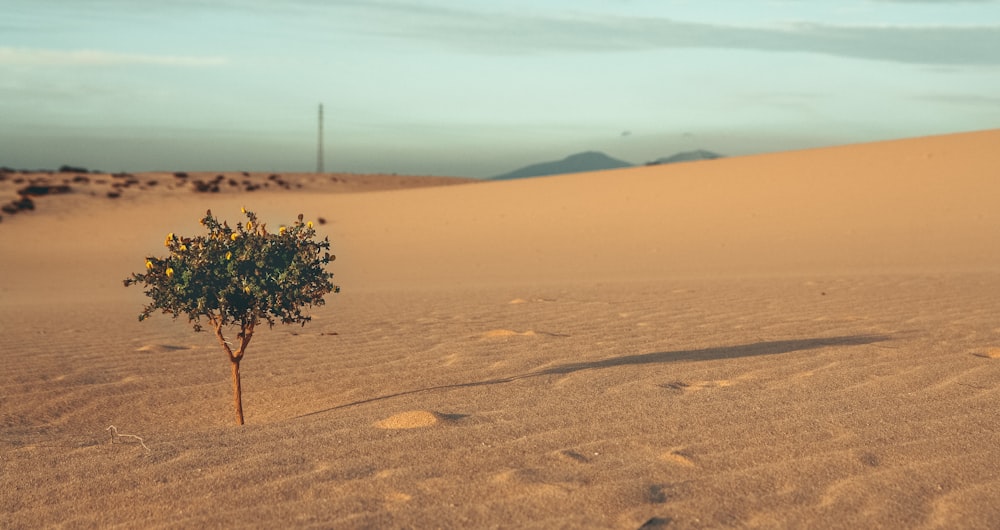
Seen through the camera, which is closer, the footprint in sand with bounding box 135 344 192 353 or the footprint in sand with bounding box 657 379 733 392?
the footprint in sand with bounding box 657 379 733 392

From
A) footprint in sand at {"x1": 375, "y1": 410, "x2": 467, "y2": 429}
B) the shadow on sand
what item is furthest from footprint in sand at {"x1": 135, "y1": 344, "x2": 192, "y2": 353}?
footprint in sand at {"x1": 375, "y1": 410, "x2": 467, "y2": 429}

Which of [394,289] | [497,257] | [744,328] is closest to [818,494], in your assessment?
[744,328]

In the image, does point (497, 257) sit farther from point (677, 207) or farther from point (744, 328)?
point (744, 328)

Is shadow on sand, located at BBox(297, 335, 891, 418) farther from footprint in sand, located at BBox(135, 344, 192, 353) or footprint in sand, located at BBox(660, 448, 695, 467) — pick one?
footprint in sand, located at BBox(135, 344, 192, 353)

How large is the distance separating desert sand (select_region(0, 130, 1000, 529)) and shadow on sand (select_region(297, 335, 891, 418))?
40mm

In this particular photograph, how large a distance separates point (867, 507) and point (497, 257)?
59.7 feet

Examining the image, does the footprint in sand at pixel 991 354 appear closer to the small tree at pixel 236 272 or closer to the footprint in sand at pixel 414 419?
the footprint in sand at pixel 414 419

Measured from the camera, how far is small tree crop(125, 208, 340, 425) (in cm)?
620

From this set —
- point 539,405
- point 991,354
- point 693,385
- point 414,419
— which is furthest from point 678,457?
point 991,354

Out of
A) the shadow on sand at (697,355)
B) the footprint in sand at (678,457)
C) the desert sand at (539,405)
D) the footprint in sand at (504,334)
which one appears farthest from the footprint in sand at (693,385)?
the footprint in sand at (504,334)

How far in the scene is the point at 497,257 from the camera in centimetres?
2197

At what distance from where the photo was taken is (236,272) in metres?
6.23

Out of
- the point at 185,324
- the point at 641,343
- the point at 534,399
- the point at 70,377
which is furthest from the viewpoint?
the point at 185,324

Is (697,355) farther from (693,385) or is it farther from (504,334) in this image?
(504,334)
